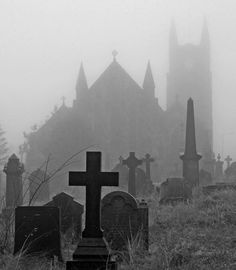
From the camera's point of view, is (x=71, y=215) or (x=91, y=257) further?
(x=71, y=215)

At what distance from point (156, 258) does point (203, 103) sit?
4165 cm

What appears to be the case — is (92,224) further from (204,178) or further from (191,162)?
(204,178)

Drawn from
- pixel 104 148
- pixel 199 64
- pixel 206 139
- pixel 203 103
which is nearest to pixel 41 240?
pixel 104 148

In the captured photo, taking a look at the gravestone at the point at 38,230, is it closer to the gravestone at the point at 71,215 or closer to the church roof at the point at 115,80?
the gravestone at the point at 71,215

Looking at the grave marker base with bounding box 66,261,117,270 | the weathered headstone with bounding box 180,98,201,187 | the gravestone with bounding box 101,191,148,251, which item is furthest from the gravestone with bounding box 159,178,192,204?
the grave marker base with bounding box 66,261,117,270

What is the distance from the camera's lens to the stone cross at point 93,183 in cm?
497

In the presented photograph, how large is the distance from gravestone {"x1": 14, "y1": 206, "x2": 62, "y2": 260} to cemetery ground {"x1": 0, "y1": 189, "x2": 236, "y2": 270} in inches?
8.9

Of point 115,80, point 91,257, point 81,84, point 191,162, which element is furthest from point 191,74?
point 91,257

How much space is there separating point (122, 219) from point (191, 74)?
42.3 m

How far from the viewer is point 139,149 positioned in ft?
117

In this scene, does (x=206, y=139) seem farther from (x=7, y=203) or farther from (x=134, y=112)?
(x=7, y=203)

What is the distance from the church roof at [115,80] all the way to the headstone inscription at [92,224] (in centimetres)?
3288

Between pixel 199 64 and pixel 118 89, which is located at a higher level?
pixel 199 64

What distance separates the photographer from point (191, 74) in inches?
1890
